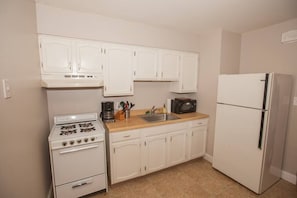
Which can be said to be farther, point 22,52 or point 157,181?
point 157,181

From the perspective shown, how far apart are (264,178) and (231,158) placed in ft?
1.44

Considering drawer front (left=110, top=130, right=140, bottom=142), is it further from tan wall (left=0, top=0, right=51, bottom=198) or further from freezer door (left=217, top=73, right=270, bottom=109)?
freezer door (left=217, top=73, right=270, bottom=109)

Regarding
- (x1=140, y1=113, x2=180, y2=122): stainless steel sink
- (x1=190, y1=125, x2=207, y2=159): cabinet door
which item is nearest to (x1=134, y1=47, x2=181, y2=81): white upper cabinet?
(x1=140, y1=113, x2=180, y2=122): stainless steel sink

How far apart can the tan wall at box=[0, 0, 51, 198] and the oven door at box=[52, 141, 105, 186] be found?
191 millimetres

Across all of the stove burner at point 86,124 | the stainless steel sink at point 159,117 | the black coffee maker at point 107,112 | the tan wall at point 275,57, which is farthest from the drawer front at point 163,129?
the tan wall at point 275,57

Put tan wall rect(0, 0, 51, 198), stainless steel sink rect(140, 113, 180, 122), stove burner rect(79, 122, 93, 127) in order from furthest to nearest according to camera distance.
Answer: stainless steel sink rect(140, 113, 180, 122)
stove burner rect(79, 122, 93, 127)
tan wall rect(0, 0, 51, 198)

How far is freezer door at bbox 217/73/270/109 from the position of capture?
6.12 feet

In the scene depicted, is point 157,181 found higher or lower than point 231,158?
lower

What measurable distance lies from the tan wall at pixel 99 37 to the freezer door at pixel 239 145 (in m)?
1.25

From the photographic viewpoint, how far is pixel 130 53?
2316 mm

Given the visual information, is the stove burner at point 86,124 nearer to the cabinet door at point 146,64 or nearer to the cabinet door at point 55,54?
the cabinet door at point 55,54

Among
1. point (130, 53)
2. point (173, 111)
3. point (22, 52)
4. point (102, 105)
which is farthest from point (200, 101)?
point (22, 52)

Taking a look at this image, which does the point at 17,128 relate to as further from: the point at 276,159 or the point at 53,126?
the point at 276,159

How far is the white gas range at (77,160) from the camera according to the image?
5.49 ft
